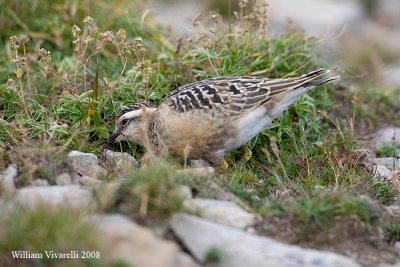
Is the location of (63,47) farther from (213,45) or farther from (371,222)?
(371,222)

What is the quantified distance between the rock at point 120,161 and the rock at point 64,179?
2.87ft

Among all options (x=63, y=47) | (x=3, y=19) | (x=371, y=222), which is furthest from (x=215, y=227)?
(x=3, y=19)

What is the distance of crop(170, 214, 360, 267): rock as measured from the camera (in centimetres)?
382

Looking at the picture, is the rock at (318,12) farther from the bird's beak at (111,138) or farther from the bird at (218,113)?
the bird's beak at (111,138)

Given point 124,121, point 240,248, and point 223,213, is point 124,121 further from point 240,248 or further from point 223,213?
point 240,248

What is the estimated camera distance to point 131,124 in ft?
21.2

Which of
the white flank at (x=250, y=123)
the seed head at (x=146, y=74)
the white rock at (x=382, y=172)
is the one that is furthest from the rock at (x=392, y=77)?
the seed head at (x=146, y=74)

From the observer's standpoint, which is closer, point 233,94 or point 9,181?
point 9,181

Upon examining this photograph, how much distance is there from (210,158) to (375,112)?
3966 millimetres

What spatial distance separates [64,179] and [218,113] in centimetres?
205

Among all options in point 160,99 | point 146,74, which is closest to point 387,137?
point 160,99

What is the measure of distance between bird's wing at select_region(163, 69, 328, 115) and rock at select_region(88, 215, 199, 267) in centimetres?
242

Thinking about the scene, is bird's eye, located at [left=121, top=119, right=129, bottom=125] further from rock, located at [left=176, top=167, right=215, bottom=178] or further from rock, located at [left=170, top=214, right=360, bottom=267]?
rock, located at [left=170, top=214, right=360, bottom=267]

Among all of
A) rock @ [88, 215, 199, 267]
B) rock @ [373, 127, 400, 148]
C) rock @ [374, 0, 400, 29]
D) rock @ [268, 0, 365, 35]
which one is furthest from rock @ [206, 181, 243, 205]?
rock @ [374, 0, 400, 29]
